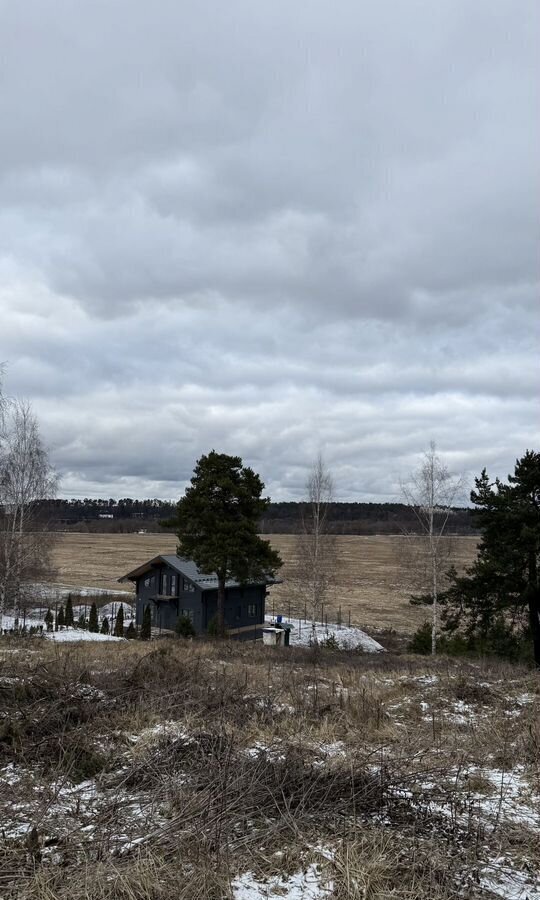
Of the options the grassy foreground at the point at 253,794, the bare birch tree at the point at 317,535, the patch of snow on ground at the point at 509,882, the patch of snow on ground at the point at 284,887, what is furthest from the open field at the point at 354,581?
the patch of snow on ground at the point at 284,887

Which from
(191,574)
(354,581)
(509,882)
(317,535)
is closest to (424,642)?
(317,535)

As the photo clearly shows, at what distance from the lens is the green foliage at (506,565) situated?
1934 cm

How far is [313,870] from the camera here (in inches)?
143

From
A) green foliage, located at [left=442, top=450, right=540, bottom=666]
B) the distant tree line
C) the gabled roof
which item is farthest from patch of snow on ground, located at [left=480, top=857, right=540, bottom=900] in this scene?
the distant tree line

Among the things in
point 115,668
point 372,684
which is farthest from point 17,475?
point 372,684

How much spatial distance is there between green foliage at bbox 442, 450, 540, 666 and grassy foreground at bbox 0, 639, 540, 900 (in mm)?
11737

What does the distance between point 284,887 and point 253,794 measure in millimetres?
1073

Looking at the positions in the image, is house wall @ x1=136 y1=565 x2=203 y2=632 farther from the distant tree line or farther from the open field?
the distant tree line

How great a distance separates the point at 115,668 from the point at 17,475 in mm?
17240

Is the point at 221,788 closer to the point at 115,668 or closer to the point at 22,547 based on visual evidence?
the point at 115,668

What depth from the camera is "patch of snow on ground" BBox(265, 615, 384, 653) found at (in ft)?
99.0

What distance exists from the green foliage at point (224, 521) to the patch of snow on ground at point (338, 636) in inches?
243

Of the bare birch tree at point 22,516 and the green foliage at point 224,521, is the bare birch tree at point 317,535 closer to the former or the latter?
the green foliage at point 224,521

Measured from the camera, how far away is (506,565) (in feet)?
64.0
